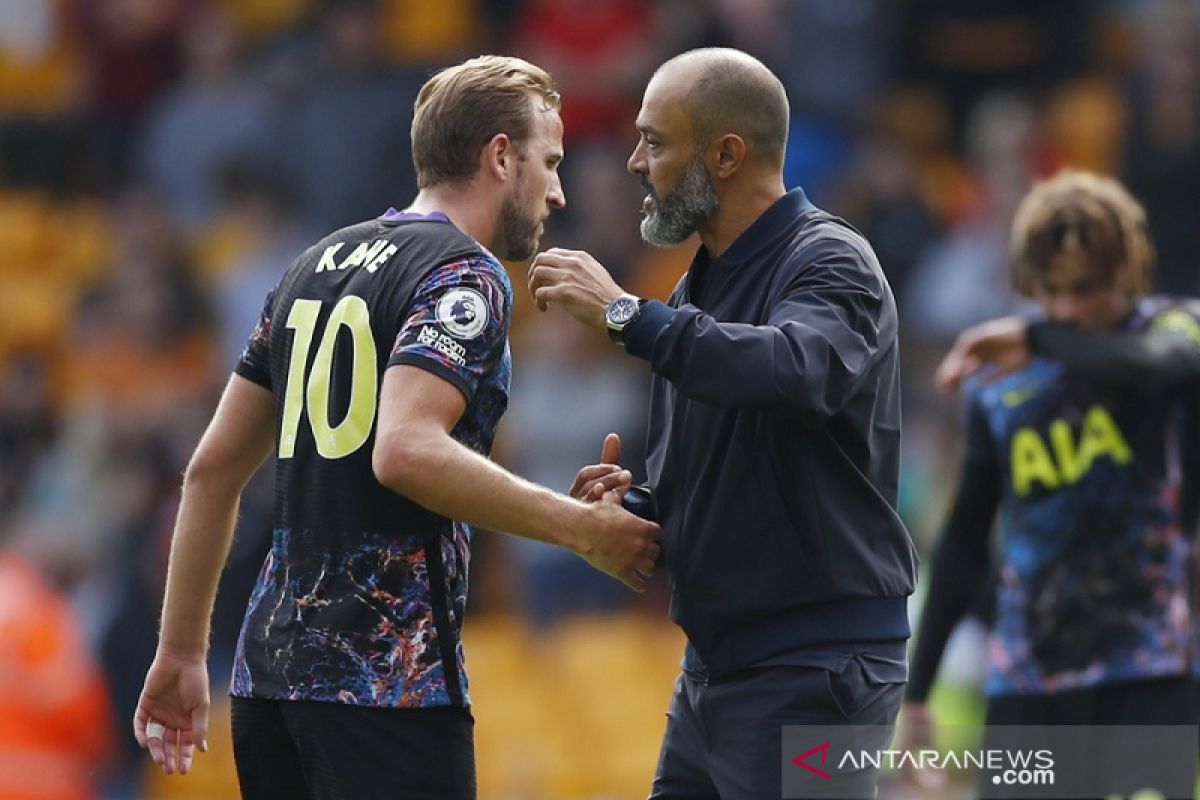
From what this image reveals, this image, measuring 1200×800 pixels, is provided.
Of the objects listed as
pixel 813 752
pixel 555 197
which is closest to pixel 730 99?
pixel 555 197

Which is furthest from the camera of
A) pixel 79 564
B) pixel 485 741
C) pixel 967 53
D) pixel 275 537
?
pixel 967 53

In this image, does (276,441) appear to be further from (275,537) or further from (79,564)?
(79,564)

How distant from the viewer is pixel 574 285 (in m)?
4.82

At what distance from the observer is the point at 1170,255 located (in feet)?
38.2

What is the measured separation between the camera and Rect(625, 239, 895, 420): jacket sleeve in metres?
4.57

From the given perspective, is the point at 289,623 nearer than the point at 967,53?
Yes

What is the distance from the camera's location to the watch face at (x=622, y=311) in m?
4.75

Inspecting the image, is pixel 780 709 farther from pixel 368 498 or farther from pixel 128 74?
pixel 128 74

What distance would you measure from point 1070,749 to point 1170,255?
241 inches

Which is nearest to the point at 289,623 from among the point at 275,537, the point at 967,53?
the point at 275,537

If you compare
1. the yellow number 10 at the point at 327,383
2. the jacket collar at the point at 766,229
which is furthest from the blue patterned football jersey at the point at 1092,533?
the yellow number 10 at the point at 327,383

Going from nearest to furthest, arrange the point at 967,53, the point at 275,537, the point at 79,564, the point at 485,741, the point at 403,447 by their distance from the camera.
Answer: the point at 403,447, the point at 275,537, the point at 485,741, the point at 79,564, the point at 967,53

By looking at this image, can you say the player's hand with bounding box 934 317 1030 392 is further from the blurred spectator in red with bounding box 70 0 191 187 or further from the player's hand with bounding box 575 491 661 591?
the blurred spectator in red with bounding box 70 0 191 187

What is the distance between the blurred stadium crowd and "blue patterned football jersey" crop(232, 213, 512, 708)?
5886mm
